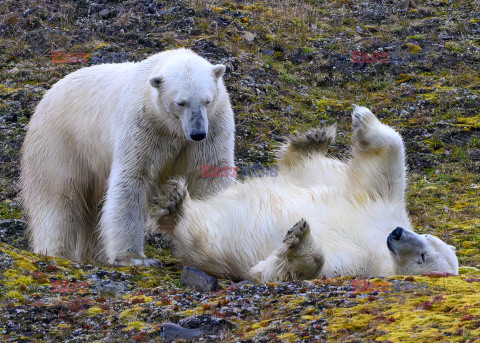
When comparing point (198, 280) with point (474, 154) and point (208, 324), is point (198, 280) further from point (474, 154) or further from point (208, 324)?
point (474, 154)

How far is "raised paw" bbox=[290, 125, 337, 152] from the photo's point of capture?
577 centimetres

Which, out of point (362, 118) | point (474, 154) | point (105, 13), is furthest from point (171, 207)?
point (105, 13)

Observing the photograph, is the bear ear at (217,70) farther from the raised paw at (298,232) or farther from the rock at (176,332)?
the rock at (176,332)

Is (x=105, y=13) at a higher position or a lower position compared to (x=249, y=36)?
higher

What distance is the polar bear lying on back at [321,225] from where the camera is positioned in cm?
411

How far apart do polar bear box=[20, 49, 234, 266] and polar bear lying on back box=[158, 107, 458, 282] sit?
1.26 feet

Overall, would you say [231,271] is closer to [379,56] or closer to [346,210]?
[346,210]

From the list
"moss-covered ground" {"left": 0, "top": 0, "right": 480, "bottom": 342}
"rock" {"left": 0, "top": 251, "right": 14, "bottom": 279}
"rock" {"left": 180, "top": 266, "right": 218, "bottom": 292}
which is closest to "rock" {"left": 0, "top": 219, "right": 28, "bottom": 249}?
"moss-covered ground" {"left": 0, "top": 0, "right": 480, "bottom": 342}

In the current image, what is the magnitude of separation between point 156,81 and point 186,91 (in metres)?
0.26

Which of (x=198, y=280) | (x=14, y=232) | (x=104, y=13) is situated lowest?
(x=14, y=232)

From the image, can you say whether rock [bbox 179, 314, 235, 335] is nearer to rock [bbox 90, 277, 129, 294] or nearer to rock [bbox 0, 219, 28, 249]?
rock [bbox 90, 277, 129, 294]

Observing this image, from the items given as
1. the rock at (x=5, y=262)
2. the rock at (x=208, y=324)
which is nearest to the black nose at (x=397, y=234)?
the rock at (x=208, y=324)

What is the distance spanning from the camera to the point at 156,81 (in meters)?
5.14

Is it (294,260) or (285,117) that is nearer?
(294,260)
